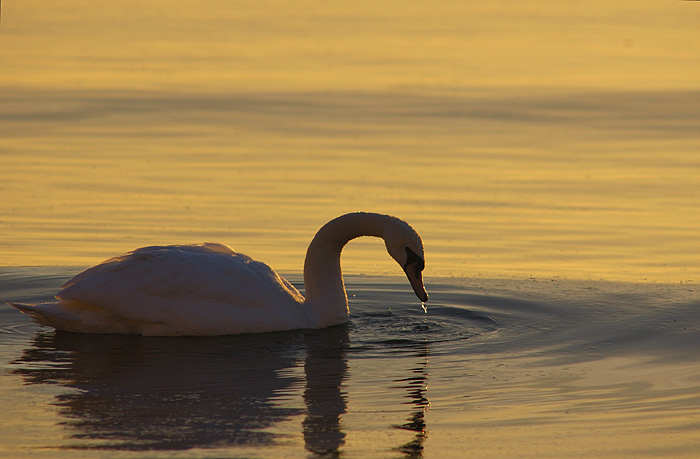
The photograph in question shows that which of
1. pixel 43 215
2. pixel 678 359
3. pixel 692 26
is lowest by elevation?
pixel 678 359

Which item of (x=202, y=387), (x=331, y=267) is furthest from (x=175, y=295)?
(x=202, y=387)

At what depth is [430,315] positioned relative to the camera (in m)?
12.6

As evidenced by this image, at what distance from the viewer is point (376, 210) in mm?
16062

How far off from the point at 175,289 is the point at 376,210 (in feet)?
15.3

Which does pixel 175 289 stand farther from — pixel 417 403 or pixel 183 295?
pixel 417 403

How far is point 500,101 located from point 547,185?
5.38 meters

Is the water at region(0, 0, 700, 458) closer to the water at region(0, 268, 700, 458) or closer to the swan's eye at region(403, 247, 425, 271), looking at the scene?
the water at region(0, 268, 700, 458)

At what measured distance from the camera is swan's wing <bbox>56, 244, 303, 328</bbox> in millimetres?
11672

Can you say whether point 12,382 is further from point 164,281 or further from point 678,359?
point 678,359

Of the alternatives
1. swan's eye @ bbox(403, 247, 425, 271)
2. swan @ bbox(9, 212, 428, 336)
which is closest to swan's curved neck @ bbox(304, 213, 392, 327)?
swan @ bbox(9, 212, 428, 336)

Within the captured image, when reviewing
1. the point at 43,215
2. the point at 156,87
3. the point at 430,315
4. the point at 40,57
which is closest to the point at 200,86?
the point at 156,87

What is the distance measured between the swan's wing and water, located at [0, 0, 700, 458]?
316mm

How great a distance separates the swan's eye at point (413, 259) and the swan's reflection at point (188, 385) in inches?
31.1

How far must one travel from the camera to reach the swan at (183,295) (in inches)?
460
